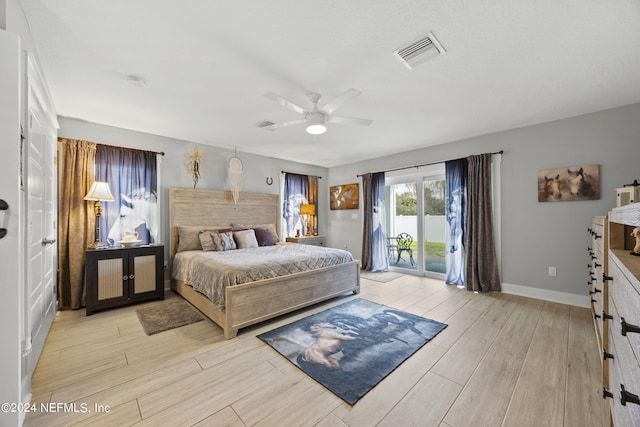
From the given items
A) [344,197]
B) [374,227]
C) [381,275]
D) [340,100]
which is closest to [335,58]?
[340,100]

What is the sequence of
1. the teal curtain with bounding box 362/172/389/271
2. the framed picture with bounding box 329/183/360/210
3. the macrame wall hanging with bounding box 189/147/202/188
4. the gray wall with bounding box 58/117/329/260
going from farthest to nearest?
the framed picture with bounding box 329/183/360/210 → the teal curtain with bounding box 362/172/389/271 → the macrame wall hanging with bounding box 189/147/202/188 → the gray wall with bounding box 58/117/329/260

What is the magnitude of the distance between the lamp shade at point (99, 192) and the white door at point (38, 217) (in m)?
0.34

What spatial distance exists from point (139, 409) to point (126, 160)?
3.45 meters

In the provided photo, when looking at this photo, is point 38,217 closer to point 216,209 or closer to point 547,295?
point 216,209

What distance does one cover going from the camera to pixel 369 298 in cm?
362

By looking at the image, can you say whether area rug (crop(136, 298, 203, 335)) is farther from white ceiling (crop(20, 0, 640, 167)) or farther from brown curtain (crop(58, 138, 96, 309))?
white ceiling (crop(20, 0, 640, 167))

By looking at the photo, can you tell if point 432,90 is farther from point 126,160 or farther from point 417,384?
point 126,160

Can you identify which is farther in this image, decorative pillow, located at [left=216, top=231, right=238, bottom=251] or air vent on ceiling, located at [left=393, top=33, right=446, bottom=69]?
decorative pillow, located at [left=216, top=231, right=238, bottom=251]

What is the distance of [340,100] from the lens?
88.9 inches

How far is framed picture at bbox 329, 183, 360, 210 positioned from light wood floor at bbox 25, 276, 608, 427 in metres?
3.58

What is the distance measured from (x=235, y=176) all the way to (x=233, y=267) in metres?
2.53

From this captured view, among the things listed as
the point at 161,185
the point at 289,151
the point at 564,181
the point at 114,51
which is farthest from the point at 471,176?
the point at 161,185

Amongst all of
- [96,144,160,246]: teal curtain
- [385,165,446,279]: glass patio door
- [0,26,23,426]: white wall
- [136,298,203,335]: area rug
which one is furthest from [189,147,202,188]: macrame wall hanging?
[385,165,446,279]: glass patio door

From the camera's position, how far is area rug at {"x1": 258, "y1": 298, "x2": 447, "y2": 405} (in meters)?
1.85
